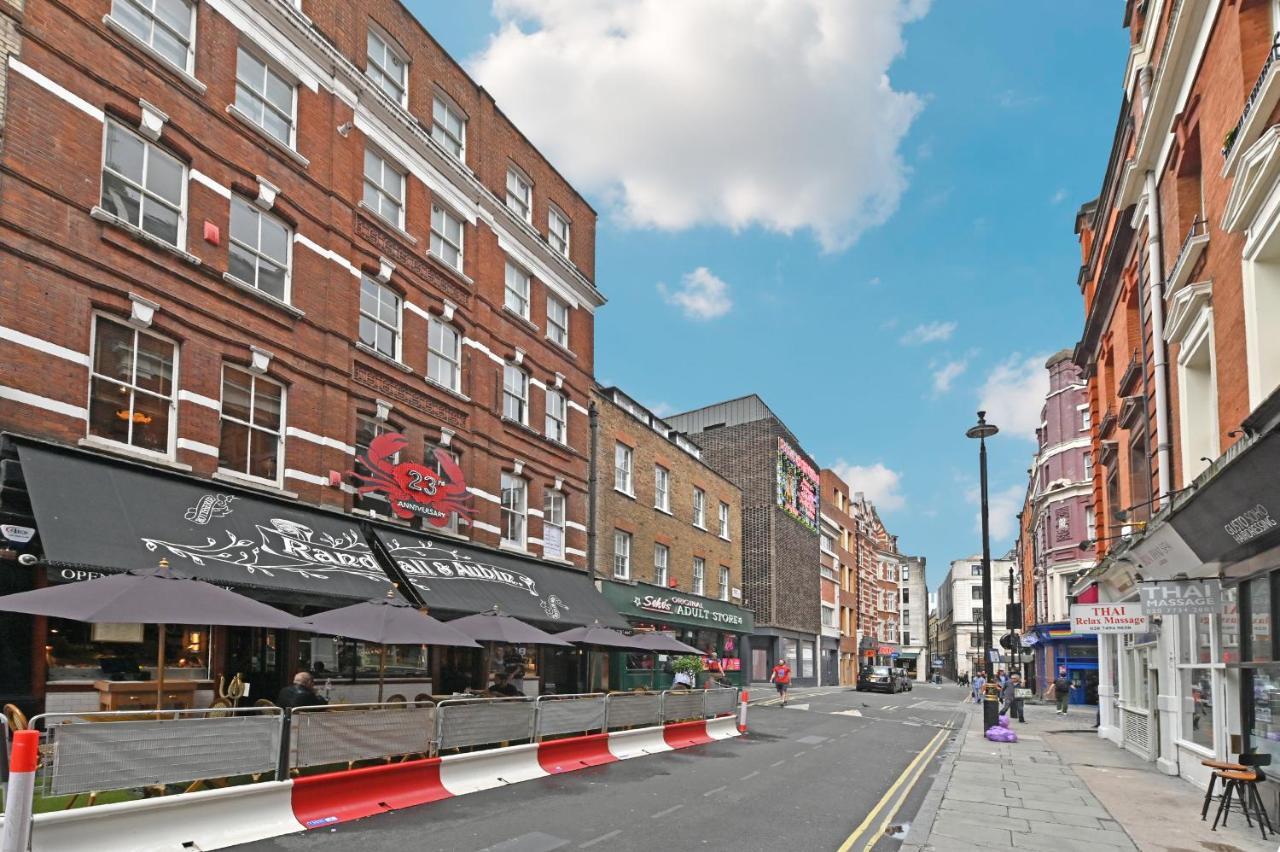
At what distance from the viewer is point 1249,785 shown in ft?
34.6

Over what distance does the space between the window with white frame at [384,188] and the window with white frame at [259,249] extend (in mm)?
2665

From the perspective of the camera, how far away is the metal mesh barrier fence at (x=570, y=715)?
49.1ft

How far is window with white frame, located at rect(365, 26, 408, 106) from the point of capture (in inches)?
810

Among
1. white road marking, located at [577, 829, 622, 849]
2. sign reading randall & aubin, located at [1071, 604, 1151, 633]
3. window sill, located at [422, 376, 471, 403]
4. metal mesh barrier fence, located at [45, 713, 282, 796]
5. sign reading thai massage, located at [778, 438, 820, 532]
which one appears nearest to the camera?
metal mesh barrier fence, located at [45, 713, 282, 796]

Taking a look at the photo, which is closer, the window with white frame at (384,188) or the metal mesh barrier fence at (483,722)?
the metal mesh barrier fence at (483,722)

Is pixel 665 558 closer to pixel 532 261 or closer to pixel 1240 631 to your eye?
pixel 532 261

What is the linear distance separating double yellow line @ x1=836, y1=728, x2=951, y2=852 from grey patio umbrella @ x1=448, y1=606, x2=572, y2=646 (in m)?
6.74

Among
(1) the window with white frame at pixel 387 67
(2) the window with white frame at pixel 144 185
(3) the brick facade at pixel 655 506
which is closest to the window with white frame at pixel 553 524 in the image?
(3) the brick facade at pixel 655 506

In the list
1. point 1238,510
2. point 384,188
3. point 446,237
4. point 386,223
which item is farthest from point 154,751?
point 446,237

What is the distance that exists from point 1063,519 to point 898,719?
22290 millimetres

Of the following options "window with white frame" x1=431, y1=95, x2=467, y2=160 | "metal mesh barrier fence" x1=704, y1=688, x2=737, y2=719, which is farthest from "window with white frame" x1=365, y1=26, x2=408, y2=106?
"metal mesh barrier fence" x1=704, y1=688, x2=737, y2=719

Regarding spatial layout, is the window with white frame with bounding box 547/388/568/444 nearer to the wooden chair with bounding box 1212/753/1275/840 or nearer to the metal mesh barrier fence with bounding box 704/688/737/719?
the metal mesh barrier fence with bounding box 704/688/737/719

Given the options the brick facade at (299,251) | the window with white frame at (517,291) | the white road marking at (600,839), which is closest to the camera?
the white road marking at (600,839)

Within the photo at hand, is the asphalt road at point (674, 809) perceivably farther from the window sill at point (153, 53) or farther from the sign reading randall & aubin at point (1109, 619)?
the window sill at point (153, 53)
